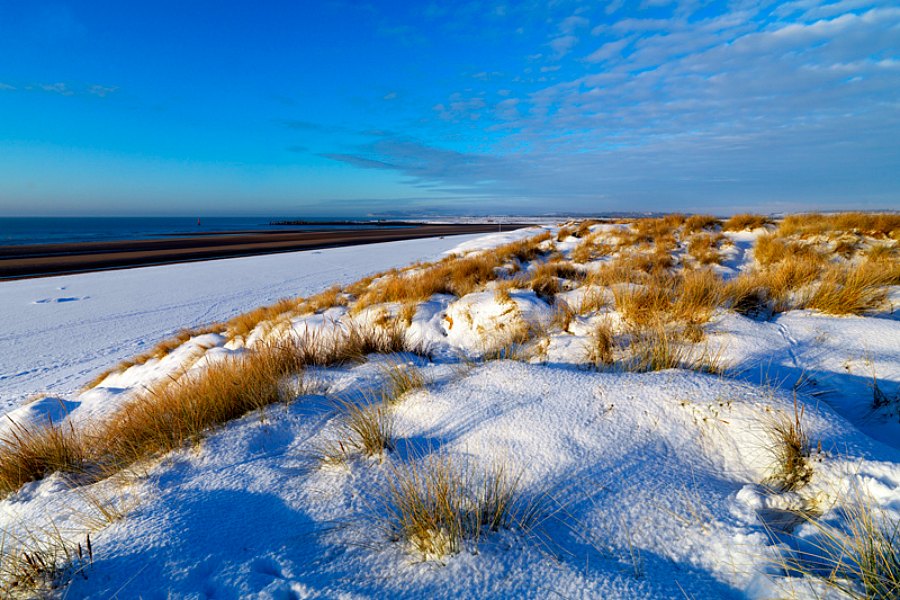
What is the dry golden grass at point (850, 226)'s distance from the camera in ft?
22.2

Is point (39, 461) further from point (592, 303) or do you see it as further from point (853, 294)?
point (853, 294)

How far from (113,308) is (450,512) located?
13288 millimetres

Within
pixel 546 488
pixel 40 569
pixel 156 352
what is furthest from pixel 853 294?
pixel 156 352

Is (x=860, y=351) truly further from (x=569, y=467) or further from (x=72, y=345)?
(x=72, y=345)

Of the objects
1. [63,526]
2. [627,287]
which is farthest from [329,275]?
[63,526]

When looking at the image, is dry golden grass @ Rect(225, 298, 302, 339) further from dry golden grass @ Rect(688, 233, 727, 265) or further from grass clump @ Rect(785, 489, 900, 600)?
dry golden grass @ Rect(688, 233, 727, 265)

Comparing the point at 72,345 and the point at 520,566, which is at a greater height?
the point at 520,566

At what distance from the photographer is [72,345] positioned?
308 inches

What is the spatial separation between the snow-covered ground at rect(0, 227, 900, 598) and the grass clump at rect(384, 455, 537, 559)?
0.04 metres

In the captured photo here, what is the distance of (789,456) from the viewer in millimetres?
1615

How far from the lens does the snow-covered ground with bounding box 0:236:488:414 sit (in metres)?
6.66

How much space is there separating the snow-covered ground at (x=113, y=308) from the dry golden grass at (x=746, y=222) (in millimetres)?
12180

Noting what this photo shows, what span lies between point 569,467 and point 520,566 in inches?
22.8

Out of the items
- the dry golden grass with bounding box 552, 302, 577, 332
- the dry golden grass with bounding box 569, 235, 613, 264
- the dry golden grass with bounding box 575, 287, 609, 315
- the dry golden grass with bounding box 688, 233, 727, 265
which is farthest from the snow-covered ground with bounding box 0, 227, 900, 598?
the dry golden grass with bounding box 569, 235, 613, 264
